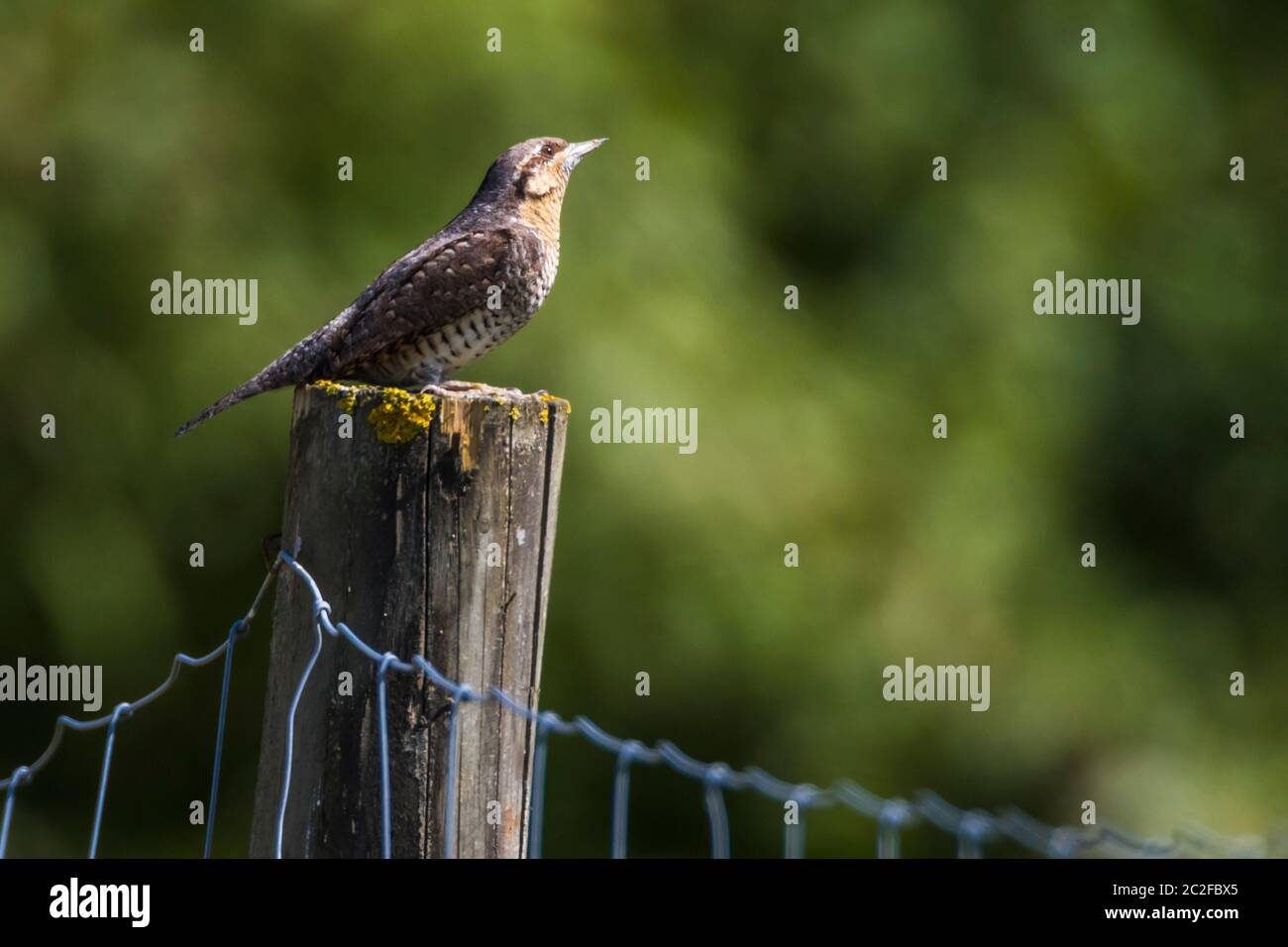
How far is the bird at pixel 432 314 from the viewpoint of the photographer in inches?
159

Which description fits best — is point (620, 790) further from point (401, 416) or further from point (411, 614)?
point (401, 416)

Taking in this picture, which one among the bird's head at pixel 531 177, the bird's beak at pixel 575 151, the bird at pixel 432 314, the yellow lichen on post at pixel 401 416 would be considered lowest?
the yellow lichen on post at pixel 401 416

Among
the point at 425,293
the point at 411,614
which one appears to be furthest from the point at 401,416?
the point at 425,293

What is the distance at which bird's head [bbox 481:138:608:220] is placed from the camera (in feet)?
15.7

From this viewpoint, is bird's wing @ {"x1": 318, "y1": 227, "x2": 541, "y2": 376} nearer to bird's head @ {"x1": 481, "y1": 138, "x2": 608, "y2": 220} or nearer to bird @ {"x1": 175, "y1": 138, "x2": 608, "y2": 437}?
bird @ {"x1": 175, "y1": 138, "x2": 608, "y2": 437}

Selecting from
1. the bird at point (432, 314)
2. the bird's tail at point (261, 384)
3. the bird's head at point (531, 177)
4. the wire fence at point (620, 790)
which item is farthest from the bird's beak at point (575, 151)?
the wire fence at point (620, 790)

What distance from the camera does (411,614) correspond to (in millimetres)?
2539

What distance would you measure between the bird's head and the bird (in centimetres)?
15

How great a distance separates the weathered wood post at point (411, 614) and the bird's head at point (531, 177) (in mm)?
2185

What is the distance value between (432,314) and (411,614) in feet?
5.49

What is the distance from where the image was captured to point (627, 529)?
7.79m

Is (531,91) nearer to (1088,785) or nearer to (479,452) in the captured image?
(1088,785)

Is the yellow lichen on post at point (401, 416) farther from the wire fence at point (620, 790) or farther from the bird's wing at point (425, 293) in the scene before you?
the bird's wing at point (425, 293)

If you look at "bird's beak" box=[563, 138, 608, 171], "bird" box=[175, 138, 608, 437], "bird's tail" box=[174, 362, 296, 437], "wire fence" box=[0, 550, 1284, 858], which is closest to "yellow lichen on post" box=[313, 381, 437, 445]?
"wire fence" box=[0, 550, 1284, 858]
